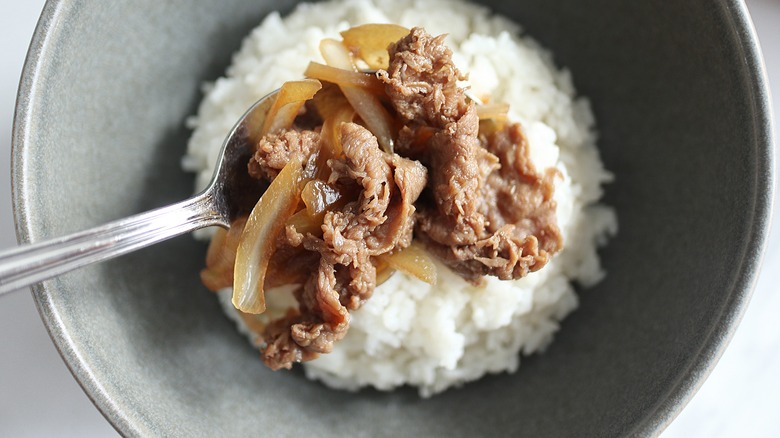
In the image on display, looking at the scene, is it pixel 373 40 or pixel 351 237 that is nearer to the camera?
pixel 351 237

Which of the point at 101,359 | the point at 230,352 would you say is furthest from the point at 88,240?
the point at 230,352

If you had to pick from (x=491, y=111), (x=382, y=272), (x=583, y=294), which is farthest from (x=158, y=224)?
(x=583, y=294)

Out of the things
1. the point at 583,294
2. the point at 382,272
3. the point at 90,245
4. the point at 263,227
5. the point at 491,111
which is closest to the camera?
the point at 90,245

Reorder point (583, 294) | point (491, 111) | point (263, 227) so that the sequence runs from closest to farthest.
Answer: point (263, 227) < point (491, 111) < point (583, 294)

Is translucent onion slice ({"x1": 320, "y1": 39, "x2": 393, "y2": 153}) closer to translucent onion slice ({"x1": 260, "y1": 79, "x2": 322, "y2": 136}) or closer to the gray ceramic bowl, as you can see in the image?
translucent onion slice ({"x1": 260, "y1": 79, "x2": 322, "y2": 136})

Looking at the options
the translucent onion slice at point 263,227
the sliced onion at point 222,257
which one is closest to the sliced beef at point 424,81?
the translucent onion slice at point 263,227

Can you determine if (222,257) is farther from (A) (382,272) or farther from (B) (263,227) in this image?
(A) (382,272)

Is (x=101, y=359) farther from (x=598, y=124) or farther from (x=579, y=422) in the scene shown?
(x=598, y=124)
